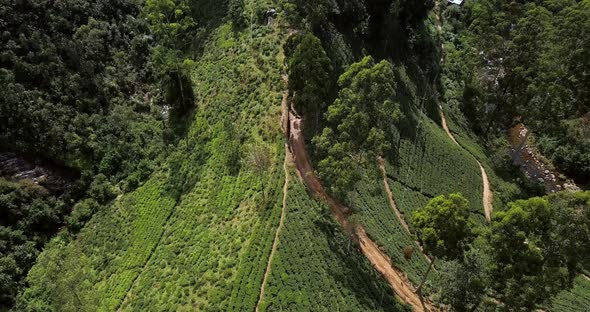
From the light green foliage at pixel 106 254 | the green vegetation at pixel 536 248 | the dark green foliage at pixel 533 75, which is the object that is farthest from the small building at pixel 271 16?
the green vegetation at pixel 536 248

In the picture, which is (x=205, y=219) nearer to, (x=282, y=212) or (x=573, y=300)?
(x=282, y=212)

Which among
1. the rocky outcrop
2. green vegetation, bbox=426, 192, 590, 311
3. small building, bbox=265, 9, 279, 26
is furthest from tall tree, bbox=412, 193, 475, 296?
the rocky outcrop

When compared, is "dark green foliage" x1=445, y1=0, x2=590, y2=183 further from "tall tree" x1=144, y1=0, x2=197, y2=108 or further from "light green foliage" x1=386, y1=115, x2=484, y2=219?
"tall tree" x1=144, y1=0, x2=197, y2=108

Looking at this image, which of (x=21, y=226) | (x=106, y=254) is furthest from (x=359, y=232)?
(x=21, y=226)

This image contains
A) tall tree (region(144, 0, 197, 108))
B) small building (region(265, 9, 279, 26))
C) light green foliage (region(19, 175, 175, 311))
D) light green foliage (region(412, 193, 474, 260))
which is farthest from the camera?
small building (region(265, 9, 279, 26))

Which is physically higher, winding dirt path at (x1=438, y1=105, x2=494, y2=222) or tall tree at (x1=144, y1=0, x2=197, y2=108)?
tall tree at (x1=144, y1=0, x2=197, y2=108)

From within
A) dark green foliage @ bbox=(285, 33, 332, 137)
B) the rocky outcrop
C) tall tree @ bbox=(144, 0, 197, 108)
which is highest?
tall tree @ bbox=(144, 0, 197, 108)

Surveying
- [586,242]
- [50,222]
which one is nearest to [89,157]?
[50,222]
